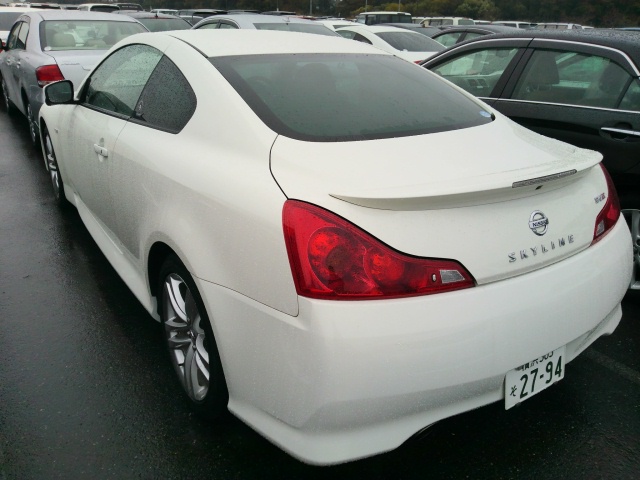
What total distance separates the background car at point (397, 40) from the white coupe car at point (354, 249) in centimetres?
865

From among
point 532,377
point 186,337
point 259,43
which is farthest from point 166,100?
point 532,377

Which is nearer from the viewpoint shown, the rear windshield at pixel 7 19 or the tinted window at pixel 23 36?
the tinted window at pixel 23 36

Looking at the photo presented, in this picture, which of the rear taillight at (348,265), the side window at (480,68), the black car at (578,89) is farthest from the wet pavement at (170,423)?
the side window at (480,68)

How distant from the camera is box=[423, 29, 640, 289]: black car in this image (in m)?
3.46

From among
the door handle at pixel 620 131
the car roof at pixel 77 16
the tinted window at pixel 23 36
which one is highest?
the car roof at pixel 77 16

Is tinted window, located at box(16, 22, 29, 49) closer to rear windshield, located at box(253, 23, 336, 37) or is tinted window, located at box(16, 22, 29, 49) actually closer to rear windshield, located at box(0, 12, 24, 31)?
rear windshield, located at box(253, 23, 336, 37)

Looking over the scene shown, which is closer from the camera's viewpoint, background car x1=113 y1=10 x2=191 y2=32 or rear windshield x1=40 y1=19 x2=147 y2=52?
rear windshield x1=40 y1=19 x2=147 y2=52

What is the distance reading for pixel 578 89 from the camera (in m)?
3.79

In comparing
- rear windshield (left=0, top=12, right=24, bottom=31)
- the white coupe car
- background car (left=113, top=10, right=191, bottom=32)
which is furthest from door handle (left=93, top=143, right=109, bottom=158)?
rear windshield (left=0, top=12, right=24, bottom=31)

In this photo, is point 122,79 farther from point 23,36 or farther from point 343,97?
point 23,36

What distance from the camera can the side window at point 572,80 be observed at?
3580mm

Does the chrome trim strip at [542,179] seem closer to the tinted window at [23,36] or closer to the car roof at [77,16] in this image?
the car roof at [77,16]

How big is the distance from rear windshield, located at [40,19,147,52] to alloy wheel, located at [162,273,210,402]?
18.9 ft

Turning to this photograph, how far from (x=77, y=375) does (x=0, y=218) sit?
2881mm
